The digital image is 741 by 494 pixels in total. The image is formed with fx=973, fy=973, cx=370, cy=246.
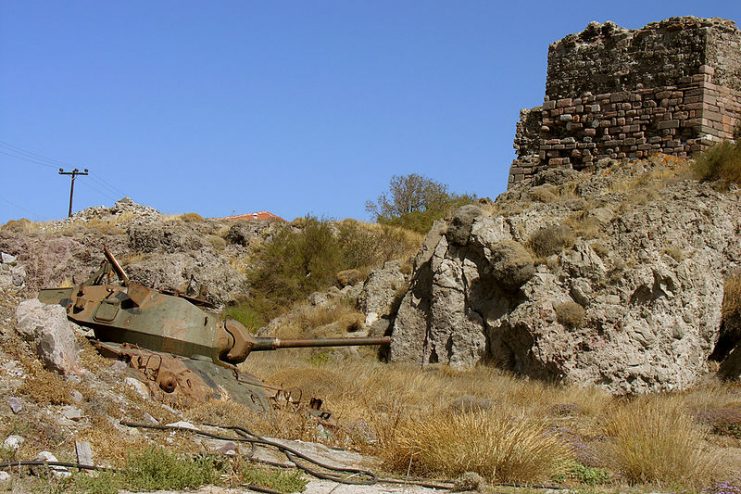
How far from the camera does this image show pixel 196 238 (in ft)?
106

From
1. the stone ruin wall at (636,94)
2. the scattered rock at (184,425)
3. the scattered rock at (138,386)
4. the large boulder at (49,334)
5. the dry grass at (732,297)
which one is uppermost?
the stone ruin wall at (636,94)

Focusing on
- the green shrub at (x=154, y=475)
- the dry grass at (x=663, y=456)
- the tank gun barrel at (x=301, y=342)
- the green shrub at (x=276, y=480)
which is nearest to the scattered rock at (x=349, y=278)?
the tank gun barrel at (x=301, y=342)

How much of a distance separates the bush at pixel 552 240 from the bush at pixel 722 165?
2.95 metres

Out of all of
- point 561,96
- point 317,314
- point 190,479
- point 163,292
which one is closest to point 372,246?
point 317,314

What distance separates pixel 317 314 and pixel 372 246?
36.1ft

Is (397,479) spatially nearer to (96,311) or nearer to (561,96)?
(96,311)

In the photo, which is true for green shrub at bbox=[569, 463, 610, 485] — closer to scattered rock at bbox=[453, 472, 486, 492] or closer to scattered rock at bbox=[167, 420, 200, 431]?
scattered rock at bbox=[453, 472, 486, 492]

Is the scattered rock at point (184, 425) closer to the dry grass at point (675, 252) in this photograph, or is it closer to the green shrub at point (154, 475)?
the green shrub at point (154, 475)

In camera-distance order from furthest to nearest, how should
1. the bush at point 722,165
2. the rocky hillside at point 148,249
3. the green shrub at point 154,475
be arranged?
the rocky hillside at point 148,249, the bush at point 722,165, the green shrub at point 154,475

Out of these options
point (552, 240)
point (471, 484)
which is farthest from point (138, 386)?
point (552, 240)

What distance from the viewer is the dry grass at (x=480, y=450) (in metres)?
8.00

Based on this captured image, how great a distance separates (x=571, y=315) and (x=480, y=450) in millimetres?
7277

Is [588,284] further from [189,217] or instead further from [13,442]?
[189,217]

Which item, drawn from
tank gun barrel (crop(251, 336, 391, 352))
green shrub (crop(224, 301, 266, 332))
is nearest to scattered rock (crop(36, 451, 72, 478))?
tank gun barrel (crop(251, 336, 391, 352))
